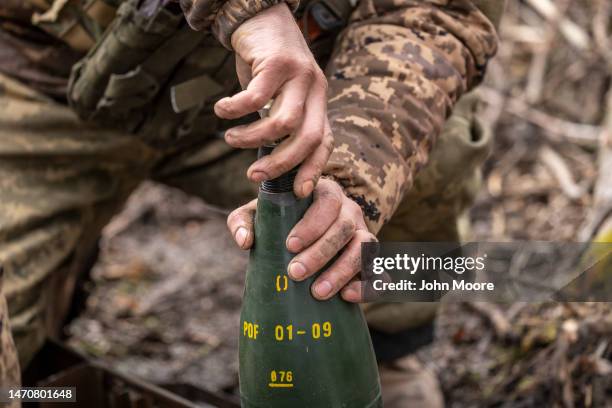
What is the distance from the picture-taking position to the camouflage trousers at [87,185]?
2.03 m

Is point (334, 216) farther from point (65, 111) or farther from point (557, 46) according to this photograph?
point (557, 46)

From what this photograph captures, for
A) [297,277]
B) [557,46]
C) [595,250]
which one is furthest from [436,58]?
[557,46]

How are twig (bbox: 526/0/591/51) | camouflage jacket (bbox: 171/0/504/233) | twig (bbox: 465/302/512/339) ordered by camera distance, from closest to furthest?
camouflage jacket (bbox: 171/0/504/233)
twig (bbox: 465/302/512/339)
twig (bbox: 526/0/591/51)

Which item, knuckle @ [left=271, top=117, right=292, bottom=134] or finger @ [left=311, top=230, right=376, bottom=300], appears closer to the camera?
knuckle @ [left=271, top=117, right=292, bottom=134]

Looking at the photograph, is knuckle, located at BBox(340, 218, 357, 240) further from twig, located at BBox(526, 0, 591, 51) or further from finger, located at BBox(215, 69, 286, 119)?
twig, located at BBox(526, 0, 591, 51)

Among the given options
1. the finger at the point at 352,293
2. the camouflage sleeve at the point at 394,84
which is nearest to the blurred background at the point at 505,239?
the camouflage sleeve at the point at 394,84

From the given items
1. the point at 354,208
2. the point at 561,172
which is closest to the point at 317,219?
the point at 354,208

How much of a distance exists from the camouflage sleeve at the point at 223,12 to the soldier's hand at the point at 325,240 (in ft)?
0.97

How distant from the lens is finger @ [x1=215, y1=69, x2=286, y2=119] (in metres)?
1.16

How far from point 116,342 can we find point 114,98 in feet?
4.37

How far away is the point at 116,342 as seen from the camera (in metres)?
2.98

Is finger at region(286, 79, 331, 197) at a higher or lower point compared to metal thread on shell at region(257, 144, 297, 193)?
higher

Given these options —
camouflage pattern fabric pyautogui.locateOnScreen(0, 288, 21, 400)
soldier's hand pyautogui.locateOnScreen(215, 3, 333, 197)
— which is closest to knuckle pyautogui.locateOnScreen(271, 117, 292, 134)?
soldier's hand pyautogui.locateOnScreen(215, 3, 333, 197)

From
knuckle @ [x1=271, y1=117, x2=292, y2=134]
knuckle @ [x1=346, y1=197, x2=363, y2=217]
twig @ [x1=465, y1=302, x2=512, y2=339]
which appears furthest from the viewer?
twig @ [x1=465, y1=302, x2=512, y2=339]
